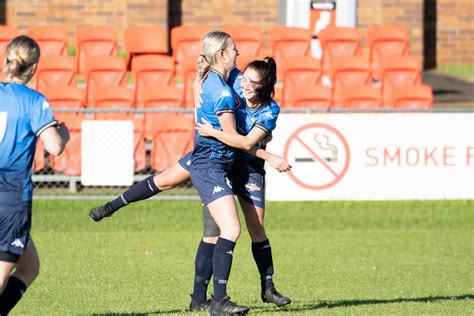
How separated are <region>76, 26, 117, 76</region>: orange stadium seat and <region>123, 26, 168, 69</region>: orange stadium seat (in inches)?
9.3

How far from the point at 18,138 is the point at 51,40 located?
12.3 meters

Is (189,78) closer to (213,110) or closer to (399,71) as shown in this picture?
(399,71)

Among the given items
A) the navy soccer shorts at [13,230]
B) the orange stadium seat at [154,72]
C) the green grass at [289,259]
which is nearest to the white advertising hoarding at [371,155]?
the green grass at [289,259]

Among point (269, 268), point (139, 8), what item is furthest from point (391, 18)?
point (269, 268)

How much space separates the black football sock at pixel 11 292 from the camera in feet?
21.6

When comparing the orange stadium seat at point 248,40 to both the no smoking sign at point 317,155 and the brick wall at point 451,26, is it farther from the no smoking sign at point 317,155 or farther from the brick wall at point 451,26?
the brick wall at point 451,26

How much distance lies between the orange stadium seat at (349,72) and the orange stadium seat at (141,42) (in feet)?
9.90

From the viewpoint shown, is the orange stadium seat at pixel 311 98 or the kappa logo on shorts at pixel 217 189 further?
the orange stadium seat at pixel 311 98

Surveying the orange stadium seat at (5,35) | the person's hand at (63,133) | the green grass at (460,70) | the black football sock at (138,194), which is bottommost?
the black football sock at (138,194)

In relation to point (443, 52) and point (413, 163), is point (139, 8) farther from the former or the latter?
point (413, 163)

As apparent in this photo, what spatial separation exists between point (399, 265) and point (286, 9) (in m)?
12.0

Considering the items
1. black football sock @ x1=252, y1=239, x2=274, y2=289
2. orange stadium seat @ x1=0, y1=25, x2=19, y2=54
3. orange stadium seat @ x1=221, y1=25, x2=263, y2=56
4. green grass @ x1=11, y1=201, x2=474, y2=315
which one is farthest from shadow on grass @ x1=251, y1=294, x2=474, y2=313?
orange stadium seat @ x1=0, y1=25, x2=19, y2=54

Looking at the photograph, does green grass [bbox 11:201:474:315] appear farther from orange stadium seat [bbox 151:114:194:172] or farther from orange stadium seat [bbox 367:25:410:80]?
orange stadium seat [bbox 367:25:410:80]

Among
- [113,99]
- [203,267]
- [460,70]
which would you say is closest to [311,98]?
[113,99]
